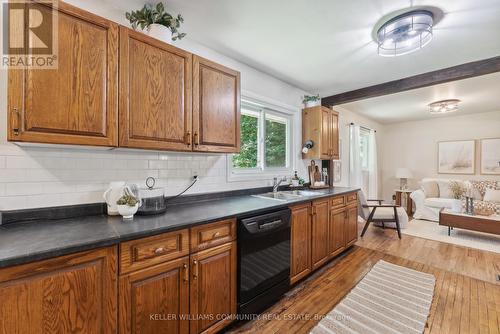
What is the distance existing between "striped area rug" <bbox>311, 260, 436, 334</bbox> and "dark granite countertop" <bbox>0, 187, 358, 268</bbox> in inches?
45.1

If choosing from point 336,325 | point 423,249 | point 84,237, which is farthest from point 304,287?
point 423,249

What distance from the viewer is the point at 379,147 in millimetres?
6418

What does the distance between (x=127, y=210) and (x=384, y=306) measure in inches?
87.7

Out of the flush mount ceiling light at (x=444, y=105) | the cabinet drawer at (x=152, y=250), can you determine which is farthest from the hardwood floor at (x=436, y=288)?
the flush mount ceiling light at (x=444, y=105)

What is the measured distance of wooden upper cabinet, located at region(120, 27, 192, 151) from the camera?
146 cm

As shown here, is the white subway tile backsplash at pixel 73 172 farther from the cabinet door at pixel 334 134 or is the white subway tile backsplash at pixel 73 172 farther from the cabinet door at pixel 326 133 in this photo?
the cabinet door at pixel 334 134

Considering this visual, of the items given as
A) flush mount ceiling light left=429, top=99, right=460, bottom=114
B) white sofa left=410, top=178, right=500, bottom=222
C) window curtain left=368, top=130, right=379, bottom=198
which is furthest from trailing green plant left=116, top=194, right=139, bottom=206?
white sofa left=410, top=178, right=500, bottom=222

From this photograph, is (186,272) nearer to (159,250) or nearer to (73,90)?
(159,250)

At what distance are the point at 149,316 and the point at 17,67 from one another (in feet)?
4.84

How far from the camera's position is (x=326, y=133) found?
3498 mm

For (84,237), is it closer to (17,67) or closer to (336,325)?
(17,67)

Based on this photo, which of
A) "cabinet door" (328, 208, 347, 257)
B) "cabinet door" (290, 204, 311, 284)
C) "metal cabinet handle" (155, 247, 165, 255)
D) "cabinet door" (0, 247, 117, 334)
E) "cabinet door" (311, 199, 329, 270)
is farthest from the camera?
"cabinet door" (328, 208, 347, 257)

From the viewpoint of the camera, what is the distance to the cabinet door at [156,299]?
1.18 m

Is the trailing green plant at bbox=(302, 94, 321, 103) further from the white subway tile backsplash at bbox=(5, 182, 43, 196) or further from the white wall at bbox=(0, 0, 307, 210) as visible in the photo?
the white subway tile backsplash at bbox=(5, 182, 43, 196)
